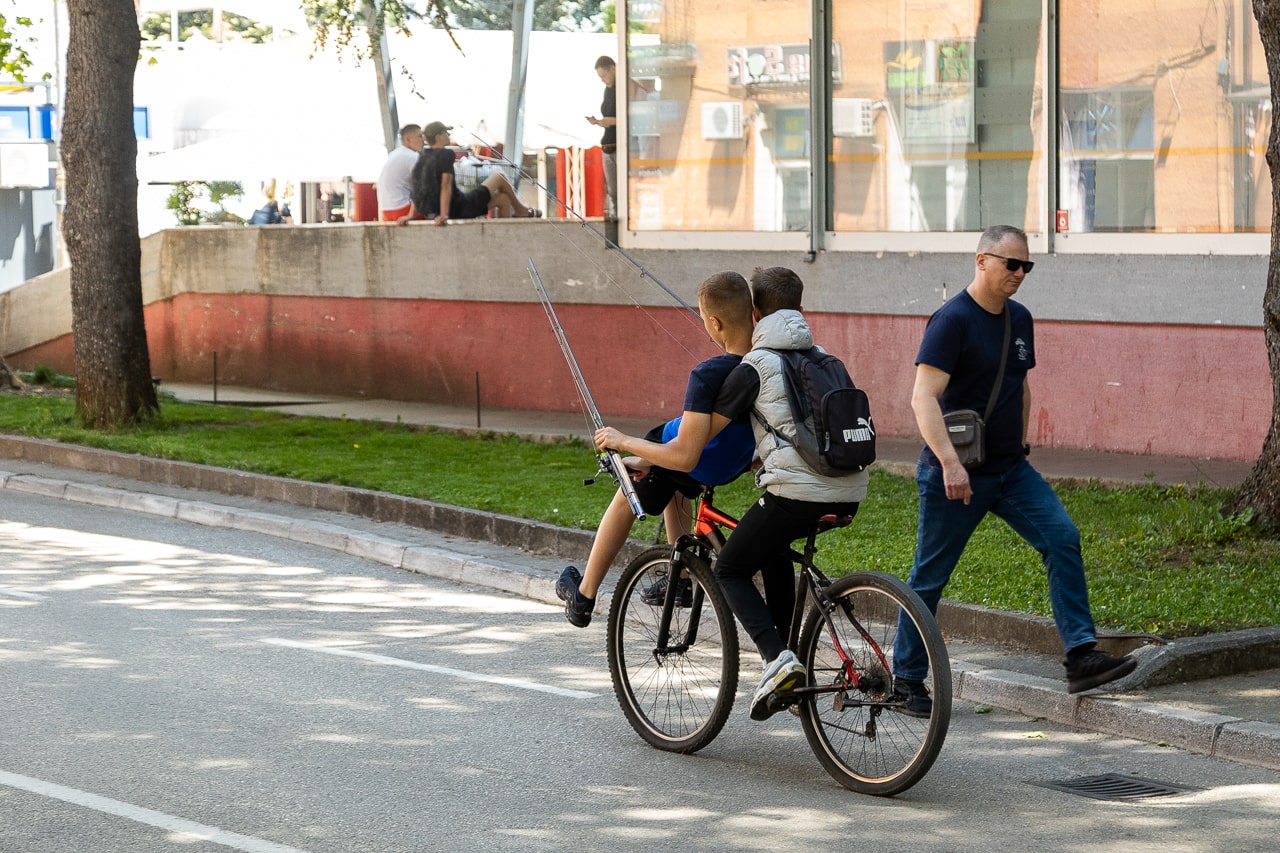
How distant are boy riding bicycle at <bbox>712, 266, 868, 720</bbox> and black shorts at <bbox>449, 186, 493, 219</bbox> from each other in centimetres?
1239

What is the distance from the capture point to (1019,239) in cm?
655

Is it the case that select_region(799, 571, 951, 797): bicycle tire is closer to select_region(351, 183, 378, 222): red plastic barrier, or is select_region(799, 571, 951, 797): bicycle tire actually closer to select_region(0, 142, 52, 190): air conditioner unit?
select_region(351, 183, 378, 222): red plastic barrier

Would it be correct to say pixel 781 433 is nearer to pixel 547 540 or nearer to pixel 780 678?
pixel 780 678

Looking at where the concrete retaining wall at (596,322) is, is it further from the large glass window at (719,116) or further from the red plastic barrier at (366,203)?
the red plastic barrier at (366,203)

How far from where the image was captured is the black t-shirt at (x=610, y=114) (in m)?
17.0

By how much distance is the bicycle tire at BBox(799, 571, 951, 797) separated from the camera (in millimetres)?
5801

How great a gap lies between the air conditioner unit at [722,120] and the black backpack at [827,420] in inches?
389

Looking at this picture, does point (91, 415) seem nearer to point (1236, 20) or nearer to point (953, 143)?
point (953, 143)

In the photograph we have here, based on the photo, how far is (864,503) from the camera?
11.5 m

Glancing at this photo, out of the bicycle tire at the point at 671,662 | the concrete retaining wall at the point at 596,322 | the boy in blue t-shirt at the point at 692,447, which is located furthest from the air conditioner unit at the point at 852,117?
the bicycle tire at the point at 671,662

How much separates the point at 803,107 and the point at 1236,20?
380cm

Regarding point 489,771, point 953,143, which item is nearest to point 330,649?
point 489,771

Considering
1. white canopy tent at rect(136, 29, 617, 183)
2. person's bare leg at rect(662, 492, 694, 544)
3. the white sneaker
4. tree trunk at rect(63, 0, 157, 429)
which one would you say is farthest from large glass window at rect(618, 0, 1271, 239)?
white canopy tent at rect(136, 29, 617, 183)

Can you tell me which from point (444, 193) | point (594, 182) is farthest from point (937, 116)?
point (444, 193)
